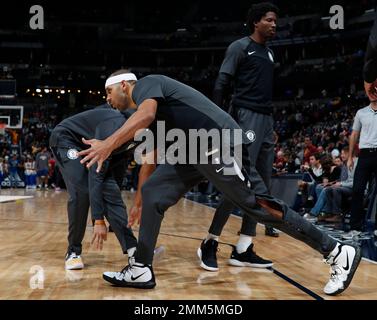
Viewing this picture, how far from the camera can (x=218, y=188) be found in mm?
3029

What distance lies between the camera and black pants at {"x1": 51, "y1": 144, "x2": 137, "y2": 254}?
3715 mm

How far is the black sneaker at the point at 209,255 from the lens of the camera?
12.2 feet

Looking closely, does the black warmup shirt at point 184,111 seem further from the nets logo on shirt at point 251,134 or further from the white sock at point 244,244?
the white sock at point 244,244

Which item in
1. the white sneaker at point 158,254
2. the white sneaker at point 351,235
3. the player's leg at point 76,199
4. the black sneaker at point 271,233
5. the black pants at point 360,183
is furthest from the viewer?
the black sneaker at point 271,233

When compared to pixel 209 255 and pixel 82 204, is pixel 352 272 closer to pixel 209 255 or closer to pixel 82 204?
pixel 209 255

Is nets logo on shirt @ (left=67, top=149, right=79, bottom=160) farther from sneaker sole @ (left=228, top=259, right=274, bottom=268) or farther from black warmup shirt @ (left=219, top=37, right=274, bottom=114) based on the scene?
sneaker sole @ (left=228, top=259, right=274, bottom=268)

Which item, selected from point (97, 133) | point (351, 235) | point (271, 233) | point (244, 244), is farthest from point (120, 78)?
point (351, 235)

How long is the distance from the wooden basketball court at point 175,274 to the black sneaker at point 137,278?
5 centimetres

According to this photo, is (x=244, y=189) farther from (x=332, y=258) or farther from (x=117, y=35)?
(x=117, y=35)

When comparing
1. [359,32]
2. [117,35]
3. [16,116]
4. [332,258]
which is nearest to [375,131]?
[332,258]

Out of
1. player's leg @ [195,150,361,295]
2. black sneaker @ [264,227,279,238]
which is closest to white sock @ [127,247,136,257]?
player's leg @ [195,150,361,295]

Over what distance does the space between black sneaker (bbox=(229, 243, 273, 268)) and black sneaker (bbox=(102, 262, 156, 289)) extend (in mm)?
1046

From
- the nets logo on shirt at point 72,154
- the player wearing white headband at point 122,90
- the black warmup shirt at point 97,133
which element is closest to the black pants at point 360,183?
the black warmup shirt at point 97,133

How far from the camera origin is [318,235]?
2.90 meters
